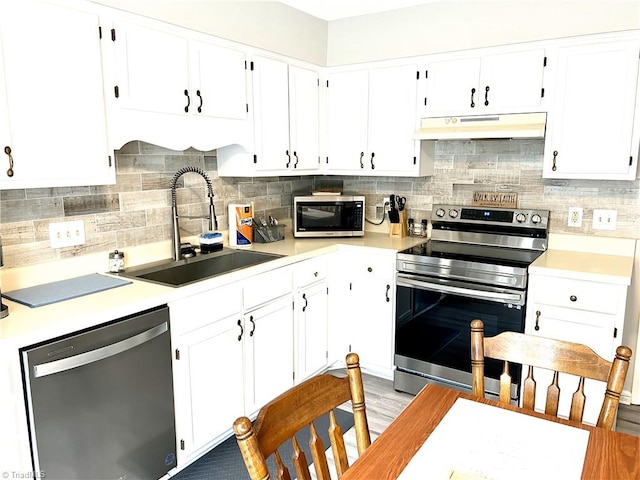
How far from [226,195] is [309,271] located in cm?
78

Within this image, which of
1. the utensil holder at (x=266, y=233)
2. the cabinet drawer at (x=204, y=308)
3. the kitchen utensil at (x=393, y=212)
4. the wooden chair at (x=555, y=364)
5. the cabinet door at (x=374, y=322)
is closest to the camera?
the wooden chair at (x=555, y=364)

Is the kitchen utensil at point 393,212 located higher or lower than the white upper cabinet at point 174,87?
lower

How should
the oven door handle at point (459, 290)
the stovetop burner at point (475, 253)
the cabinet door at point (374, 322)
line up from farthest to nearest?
the cabinet door at point (374, 322) < the stovetop burner at point (475, 253) < the oven door handle at point (459, 290)

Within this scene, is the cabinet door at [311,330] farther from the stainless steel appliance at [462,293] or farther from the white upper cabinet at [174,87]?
the white upper cabinet at [174,87]

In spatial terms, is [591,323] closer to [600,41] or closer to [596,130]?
[596,130]

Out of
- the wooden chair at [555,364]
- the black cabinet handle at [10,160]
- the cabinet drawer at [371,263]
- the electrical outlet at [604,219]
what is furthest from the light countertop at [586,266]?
the black cabinet handle at [10,160]

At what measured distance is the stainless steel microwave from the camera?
3447 mm

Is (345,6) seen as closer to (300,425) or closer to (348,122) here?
(348,122)

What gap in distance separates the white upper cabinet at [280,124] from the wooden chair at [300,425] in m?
1.96

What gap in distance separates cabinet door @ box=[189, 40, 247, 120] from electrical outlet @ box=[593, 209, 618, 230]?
225 centimetres

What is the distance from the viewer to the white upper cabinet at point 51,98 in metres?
1.82

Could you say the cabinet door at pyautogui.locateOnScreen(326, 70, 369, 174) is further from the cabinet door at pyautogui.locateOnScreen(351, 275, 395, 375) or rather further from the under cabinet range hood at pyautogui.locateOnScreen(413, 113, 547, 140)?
the cabinet door at pyautogui.locateOnScreen(351, 275, 395, 375)

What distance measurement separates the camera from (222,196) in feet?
10.6

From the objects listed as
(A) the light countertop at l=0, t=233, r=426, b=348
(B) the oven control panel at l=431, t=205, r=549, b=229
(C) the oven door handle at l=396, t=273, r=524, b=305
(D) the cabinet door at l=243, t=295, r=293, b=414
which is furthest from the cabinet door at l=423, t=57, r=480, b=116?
(D) the cabinet door at l=243, t=295, r=293, b=414
